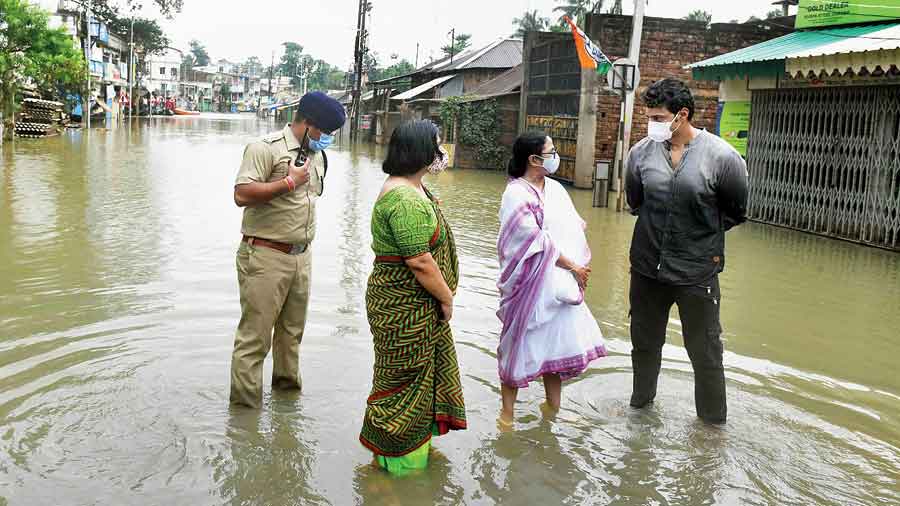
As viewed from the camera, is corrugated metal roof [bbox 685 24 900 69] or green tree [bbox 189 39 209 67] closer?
corrugated metal roof [bbox 685 24 900 69]

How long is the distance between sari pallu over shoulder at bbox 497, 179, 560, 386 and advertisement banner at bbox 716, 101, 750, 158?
10.8m

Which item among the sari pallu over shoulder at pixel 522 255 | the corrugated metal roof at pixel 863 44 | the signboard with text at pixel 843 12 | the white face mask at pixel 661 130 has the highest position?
the signboard with text at pixel 843 12

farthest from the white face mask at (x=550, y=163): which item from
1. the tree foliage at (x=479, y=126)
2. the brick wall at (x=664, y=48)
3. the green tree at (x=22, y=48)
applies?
the green tree at (x=22, y=48)

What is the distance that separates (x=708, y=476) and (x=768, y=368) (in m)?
2.06

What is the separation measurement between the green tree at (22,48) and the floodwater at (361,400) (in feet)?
63.2

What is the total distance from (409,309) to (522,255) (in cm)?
95

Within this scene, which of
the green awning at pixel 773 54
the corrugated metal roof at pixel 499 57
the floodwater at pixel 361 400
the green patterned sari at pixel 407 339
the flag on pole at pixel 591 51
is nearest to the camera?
the green patterned sari at pixel 407 339

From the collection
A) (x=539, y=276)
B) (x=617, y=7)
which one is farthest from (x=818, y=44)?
(x=617, y=7)

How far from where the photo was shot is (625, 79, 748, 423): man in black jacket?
4316 millimetres

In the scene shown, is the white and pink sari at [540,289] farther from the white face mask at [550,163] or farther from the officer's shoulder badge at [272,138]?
the officer's shoulder badge at [272,138]

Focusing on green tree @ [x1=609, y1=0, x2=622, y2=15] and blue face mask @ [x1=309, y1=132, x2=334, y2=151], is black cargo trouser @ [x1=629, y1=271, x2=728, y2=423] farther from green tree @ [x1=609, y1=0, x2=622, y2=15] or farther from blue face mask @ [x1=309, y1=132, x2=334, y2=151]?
green tree @ [x1=609, y1=0, x2=622, y2=15]

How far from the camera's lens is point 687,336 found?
4.52 m

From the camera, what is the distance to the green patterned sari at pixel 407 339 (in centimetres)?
359

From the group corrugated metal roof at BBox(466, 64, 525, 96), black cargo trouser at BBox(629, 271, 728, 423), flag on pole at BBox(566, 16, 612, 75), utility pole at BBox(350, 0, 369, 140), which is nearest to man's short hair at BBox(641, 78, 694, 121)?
black cargo trouser at BBox(629, 271, 728, 423)
